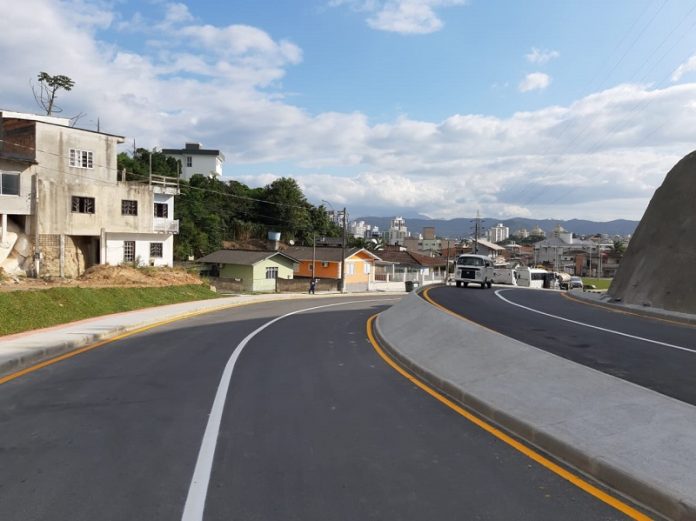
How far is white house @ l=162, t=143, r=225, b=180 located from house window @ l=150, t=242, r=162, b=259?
50.0m

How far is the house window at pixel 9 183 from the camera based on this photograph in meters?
36.0

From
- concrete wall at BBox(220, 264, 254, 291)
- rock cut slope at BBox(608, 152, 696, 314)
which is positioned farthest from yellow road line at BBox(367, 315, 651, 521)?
concrete wall at BBox(220, 264, 254, 291)

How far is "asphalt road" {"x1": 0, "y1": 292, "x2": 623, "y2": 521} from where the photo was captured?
4492 millimetres

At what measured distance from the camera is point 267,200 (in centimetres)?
7656

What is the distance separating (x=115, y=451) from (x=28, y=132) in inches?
1596

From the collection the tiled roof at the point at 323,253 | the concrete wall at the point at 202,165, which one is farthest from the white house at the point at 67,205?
the concrete wall at the point at 202,165

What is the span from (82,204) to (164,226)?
23.5ft

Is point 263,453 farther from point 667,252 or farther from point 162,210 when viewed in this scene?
point 162,210

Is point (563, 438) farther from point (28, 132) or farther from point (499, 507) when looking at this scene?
point (28, 132)

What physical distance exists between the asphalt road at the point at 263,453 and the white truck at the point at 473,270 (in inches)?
1062

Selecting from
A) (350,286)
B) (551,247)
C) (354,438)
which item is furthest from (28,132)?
(551,247)

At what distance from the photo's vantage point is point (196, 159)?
9500cm

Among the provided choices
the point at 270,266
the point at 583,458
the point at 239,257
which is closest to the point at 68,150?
the point at 239,257

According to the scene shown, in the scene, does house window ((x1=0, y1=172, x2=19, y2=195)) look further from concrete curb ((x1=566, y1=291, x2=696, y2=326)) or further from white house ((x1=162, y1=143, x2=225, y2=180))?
white house ((x1=162, y1=143, x2=225, y2=180))
